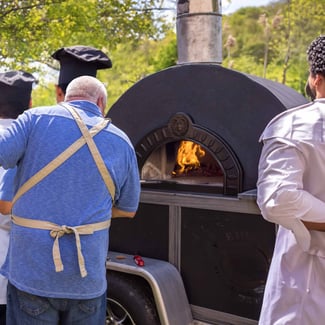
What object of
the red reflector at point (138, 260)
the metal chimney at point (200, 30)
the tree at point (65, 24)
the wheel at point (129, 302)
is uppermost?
the tree at point (65, 24)

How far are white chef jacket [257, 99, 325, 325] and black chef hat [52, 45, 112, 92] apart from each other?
4.56 feet

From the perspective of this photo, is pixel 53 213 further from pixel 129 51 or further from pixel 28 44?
pixel 129 51

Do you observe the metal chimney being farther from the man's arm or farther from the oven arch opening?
the man's arm

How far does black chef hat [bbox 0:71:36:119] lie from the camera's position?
2662mm

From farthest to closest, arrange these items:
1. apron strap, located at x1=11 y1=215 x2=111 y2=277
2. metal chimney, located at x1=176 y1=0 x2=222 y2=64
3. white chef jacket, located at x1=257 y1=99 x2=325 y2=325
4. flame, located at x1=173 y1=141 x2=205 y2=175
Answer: metal chimney, located at x1=176 y1=0 x2=222 y2=64 → flame, located at x1=173 y1=141 x2=205 y2=175 → apron strap, located at x1=11 y1=215 x2=111 y2=277 → white chef jacket, located at x1=257 y1=99 x2=325 y2=325

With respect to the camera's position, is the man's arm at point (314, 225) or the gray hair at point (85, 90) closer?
the man's arm at point (314, 225)

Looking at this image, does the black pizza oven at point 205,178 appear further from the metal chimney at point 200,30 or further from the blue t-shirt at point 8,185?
the blue t-shirt at point 8,185

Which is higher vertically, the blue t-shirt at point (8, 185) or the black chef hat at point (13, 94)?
the black chef hat at point (13, 94)

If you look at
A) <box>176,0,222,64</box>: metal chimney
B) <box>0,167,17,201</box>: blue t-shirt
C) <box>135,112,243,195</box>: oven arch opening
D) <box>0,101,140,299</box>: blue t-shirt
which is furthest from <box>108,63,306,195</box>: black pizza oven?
<box>0,167,17,201</box>: blue t-shirt

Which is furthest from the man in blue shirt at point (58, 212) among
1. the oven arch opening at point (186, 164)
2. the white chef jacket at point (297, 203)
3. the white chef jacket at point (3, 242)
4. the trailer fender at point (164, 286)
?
the oven arch opening at point (186, 164)

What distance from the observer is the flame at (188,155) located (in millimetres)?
3412

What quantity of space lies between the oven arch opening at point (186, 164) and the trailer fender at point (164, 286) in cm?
50

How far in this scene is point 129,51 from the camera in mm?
21547

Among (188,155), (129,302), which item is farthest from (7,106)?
(129,302)
